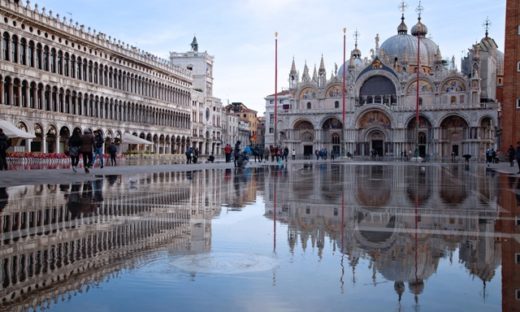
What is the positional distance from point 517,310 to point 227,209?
689 cm

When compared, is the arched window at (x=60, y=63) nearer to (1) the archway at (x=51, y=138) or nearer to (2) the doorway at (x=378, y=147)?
(1) the archway at (x=51, y=138)

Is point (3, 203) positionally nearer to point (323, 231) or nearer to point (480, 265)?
point (323, 231)

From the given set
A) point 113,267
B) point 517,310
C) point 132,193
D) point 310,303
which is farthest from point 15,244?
point 132,193

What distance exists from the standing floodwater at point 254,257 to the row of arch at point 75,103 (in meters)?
35.8

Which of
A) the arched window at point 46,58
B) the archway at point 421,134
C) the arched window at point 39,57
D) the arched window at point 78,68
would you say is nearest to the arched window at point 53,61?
the arched window at point 46,58

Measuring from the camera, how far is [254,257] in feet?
19.4

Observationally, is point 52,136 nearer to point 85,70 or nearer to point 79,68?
point 79,68

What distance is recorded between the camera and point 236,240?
699 cm

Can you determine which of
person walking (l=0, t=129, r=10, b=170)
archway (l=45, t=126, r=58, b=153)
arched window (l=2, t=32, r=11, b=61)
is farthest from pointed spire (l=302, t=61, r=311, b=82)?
person walking (l=0, t=129, r=10, b=170)

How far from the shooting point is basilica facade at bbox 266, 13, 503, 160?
7756cm

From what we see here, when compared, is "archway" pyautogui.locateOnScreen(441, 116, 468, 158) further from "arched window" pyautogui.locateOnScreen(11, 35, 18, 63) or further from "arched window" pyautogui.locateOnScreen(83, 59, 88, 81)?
"arched window" pyautogui.locateOnScreen(11, 35, 18, 63)

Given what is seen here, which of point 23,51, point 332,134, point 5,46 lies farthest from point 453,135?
point 5,46

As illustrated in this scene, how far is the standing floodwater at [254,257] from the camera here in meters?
4.26

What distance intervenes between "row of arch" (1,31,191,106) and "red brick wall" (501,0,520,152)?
39481 mm
